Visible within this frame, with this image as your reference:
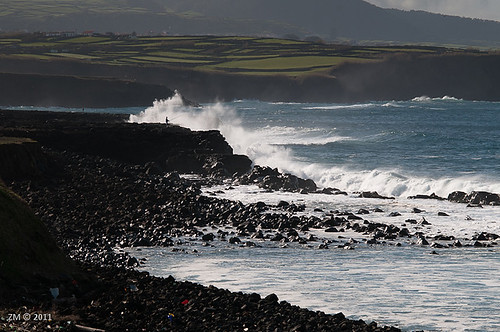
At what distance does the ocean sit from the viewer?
17188 mm

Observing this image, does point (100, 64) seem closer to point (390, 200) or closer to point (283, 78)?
point (283, 78)

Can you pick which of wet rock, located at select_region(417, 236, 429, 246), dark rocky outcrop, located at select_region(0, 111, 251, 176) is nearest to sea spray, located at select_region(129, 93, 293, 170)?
dark rocky outcrop, located at select_region(0, 111, 251, 176)

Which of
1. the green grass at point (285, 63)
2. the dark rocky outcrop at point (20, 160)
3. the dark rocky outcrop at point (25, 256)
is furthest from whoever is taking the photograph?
the green grass at point (285, 63)

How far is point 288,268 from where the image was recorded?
2067cm

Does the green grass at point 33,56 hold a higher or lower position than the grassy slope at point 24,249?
lower

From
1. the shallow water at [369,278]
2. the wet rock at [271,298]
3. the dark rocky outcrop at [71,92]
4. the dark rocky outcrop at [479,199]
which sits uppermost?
the wet rock at [271,298]

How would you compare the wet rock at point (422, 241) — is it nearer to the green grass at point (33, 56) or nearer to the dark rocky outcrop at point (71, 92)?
the dark rocky outcrop at point (71, 92)

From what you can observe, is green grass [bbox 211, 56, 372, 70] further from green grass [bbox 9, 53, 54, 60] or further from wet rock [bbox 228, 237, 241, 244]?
wet rock [bbox 228, 237, 241, 244]

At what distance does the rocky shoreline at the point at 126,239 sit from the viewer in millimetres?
14375

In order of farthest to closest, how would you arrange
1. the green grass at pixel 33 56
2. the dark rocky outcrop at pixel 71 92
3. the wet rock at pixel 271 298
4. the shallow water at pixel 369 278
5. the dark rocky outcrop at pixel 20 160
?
1. the green grass at pixel 33 56
2. the dark rocky outcrop at pixel 71 92
3. the dark rocky outcrop at pixel 20 160
4. the shallow water at pixel 369 278
5. the wet rock at pixel 271 298

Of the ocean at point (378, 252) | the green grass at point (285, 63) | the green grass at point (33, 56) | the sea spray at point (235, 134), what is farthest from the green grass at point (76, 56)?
the ocean at point (378, 252)

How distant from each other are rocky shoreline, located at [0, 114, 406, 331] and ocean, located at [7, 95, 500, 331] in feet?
4.18

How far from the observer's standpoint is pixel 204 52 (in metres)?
186

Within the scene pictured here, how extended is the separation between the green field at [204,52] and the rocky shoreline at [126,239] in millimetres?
120698
